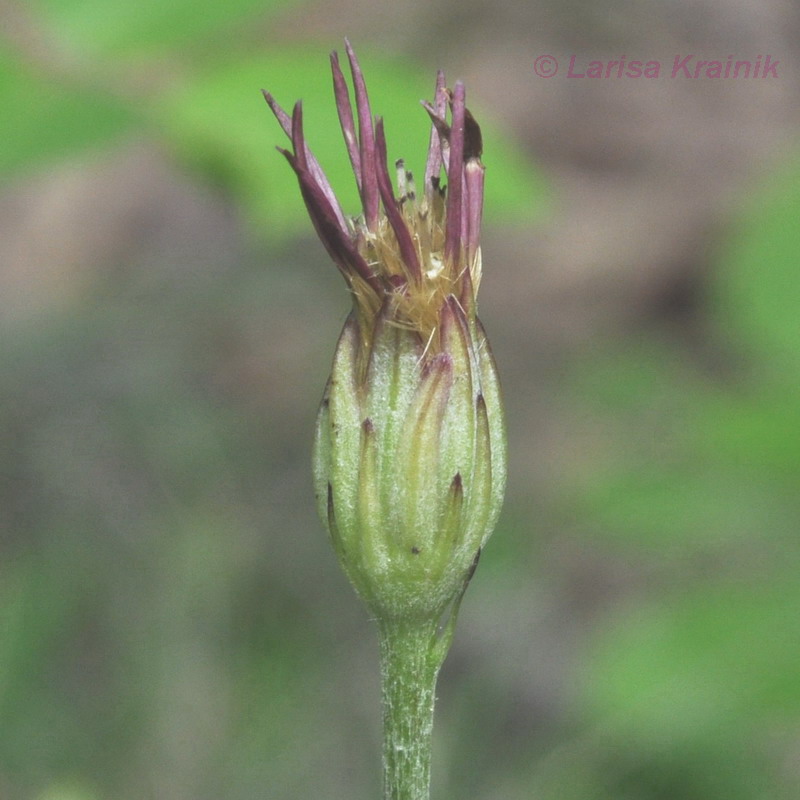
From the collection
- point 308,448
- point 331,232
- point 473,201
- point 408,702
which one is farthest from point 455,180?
point 308,448

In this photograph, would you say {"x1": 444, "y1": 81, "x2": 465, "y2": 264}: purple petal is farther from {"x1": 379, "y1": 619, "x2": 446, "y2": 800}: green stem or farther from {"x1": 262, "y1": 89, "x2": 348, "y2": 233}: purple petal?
{"x1": 379, "y1": 619, "x2": 446, "y2": 800}: green stem

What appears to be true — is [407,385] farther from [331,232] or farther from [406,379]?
[331,232]

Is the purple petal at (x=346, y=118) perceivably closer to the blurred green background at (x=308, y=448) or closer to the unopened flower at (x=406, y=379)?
the unopened flower at (x=406, y=379)

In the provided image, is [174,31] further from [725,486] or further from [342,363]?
[725,486]

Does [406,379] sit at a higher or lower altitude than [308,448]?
higher

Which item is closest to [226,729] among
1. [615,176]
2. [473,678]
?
[473,678]

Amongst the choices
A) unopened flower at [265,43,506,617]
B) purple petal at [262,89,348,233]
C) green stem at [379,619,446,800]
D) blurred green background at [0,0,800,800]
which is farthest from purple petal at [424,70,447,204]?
blurred green background at [0,0,800,800]

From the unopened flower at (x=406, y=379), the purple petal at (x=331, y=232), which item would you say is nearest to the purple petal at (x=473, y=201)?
the unopened flower at (x=406, y=379)
